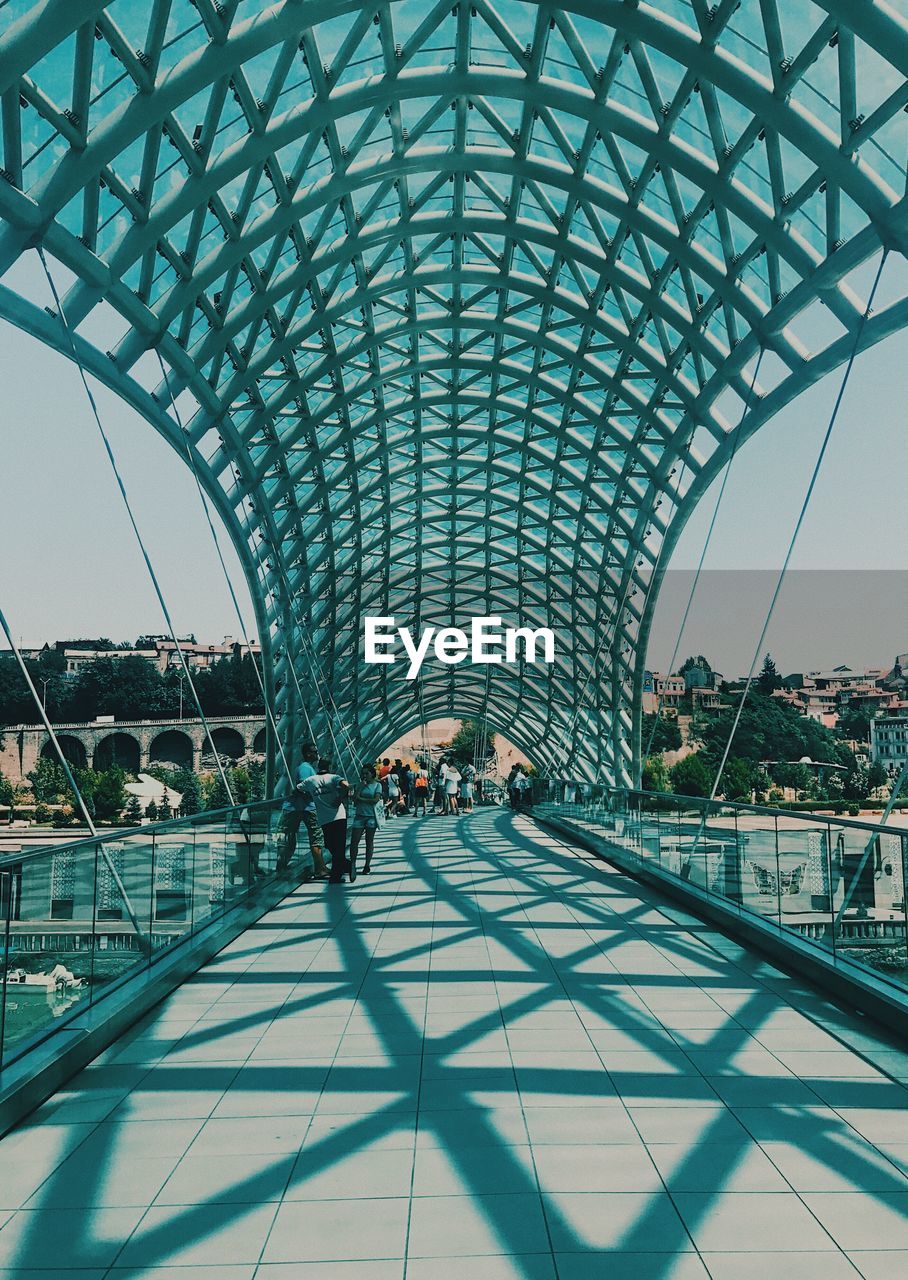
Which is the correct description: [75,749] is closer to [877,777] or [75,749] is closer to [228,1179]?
[877,777]

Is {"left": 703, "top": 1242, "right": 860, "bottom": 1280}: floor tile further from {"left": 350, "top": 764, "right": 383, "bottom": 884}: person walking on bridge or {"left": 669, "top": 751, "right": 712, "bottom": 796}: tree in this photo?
{"left": 669, "top": 751, "right": 712, "bottom": 796}: tree

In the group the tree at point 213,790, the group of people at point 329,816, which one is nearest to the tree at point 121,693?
the tree at point 213,790

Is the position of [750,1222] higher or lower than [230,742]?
lower

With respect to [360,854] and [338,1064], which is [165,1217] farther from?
[360,854]

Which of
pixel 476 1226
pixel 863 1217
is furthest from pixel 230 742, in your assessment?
pixel 863 1217

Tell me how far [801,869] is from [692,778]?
66.2 meters

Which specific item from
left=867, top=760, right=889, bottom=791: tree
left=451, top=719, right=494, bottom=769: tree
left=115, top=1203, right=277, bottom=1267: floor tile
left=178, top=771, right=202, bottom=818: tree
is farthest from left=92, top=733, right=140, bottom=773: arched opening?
left=451, top=719, right=494, bottom=769: tree

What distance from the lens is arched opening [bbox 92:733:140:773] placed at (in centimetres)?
6988

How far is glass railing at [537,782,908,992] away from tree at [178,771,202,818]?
52.0 meters

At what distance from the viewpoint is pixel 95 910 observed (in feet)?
24.5

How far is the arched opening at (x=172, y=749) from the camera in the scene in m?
72.5

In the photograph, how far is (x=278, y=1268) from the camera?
418 centimetres

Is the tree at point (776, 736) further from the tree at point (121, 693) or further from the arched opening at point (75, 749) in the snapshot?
the arched opening at point (75, 749)

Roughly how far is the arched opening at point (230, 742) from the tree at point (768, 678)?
4409cm
